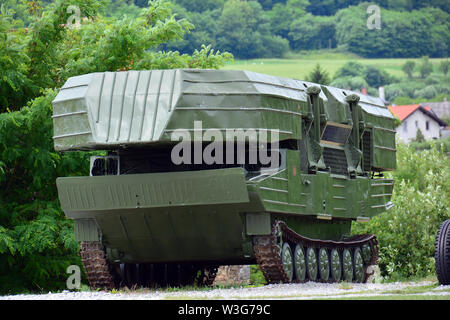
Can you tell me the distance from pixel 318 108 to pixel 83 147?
5.55 metres

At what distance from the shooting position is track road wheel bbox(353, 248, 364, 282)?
23.6m

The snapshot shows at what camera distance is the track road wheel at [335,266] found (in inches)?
864

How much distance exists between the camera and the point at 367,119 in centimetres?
2375

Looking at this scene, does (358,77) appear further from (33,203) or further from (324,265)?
(324,265)

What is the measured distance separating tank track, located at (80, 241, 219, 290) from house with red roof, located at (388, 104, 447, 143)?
11485 cm

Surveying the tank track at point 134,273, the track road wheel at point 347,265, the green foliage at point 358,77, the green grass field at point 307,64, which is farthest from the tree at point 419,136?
the track road wheel at point 347,265

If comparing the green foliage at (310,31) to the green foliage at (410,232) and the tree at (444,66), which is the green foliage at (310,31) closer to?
the tree at (444,66)

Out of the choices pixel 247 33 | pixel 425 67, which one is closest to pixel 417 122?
pixel 425 67

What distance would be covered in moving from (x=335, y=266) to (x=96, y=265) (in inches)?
232

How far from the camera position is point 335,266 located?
72.7 ft

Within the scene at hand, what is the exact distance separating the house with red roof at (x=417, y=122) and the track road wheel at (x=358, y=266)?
372ft

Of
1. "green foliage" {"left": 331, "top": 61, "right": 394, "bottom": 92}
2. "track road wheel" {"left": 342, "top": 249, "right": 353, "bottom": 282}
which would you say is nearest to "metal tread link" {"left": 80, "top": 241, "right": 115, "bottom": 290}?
"track road wheel" {"left": 342, "top": 249, "right": 353, "bottom": 282}
